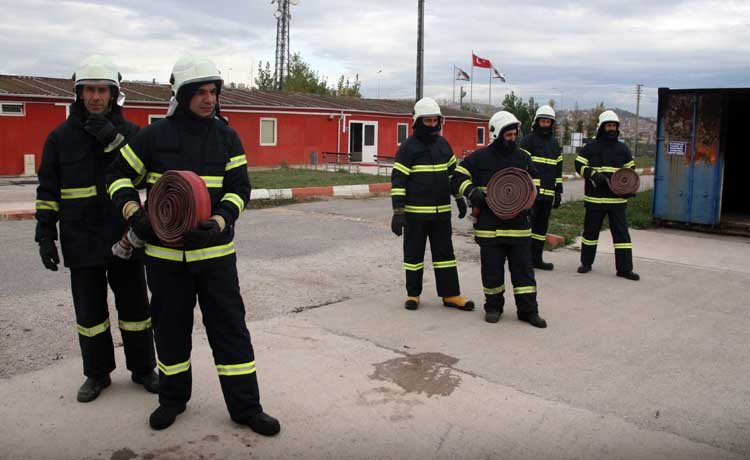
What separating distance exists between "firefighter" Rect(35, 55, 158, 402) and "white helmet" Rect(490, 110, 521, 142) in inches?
132

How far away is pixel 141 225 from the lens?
12.5ft

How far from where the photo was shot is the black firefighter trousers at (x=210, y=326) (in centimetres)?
390

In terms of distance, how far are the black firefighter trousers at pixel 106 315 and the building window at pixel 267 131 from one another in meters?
24.6

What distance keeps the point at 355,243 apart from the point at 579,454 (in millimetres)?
6898

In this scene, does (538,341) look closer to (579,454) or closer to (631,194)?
(579,454)

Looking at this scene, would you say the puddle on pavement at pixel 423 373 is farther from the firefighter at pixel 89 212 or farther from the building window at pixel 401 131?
the building window at pixel 401 131

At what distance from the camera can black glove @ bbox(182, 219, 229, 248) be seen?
3641 millimetres

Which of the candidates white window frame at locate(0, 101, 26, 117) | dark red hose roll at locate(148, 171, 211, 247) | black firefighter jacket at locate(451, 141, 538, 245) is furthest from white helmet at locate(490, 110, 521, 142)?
white window frame at locate(0, 101, 26, 117)

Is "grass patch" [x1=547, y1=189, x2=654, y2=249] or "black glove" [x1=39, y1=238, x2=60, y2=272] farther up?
"black glove" [x1=39, y1=238, x2=60, y2=272]

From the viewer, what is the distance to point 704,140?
40.5 ft

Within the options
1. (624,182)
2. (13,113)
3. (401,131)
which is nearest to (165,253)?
(624,182)

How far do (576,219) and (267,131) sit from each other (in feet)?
59.5

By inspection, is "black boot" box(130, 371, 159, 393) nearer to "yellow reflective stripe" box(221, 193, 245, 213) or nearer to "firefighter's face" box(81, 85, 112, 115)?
"yellow reflective stripe" box(221, 193, 245, 213)

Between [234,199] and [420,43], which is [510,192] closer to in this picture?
[234,199]
